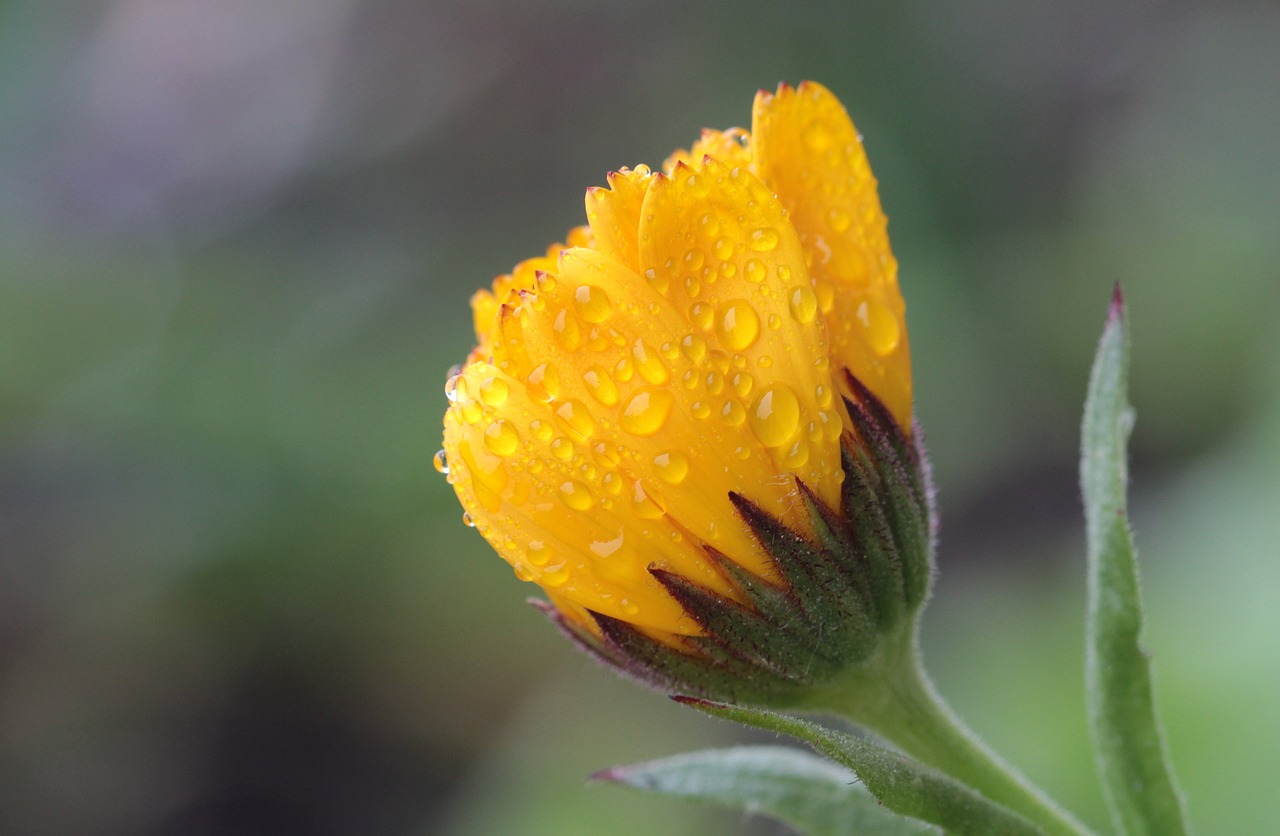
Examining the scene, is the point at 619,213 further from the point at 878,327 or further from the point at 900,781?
the point at 900,781

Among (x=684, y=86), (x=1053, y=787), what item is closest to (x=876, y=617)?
(x=1053, y=787)

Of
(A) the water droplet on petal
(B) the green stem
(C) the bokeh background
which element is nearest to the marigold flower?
(A) the water droplet on petal

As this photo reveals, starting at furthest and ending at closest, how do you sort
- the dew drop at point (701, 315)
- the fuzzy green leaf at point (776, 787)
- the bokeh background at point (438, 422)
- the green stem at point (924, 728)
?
the bokeh background at point (438, 422), the fuzzy green leaf at point (776, 787), the green stem at point (924, 728), the dew drop at point (701, 315)

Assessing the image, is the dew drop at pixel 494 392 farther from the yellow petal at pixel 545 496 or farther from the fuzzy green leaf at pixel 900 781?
the fuzzy green leaf at pixel 900 781

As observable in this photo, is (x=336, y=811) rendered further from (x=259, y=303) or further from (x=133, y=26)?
(x=133, y=26)

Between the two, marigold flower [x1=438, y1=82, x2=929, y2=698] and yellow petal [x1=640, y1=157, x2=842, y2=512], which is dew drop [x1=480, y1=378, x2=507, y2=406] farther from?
yellow petal [x1=640, y1=157, x2=842, y2=512]

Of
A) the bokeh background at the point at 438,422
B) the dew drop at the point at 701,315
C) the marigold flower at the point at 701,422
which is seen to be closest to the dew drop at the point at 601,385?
the marigold flower at the point at 701,422
